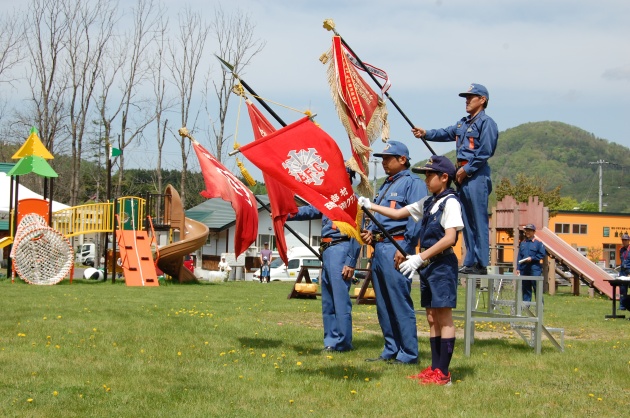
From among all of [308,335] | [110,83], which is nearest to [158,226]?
[110,83]

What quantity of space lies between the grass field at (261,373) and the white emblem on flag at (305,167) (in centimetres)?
170

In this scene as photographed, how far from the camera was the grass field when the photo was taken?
5883 millimetres

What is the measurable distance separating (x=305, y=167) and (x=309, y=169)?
39 millimetres

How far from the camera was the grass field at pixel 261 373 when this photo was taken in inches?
232

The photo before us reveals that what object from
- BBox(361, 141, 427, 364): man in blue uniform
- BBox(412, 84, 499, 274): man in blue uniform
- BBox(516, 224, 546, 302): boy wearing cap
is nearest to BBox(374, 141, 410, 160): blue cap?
BBox(361, 141, 427, 364): man in blue uniform

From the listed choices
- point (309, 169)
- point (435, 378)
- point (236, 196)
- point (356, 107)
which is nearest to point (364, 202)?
point (309, 169)

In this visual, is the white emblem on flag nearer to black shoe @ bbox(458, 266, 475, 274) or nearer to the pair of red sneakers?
the pair of red sneakers

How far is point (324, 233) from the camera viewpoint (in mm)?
9094

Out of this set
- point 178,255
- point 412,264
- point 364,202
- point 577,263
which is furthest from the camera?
point 577,263

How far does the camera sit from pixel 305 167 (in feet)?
23.5

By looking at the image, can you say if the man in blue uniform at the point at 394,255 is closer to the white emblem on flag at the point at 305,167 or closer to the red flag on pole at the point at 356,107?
the red flag on pole at the point at 356,107

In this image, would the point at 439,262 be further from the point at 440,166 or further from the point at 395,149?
the point at 395,149

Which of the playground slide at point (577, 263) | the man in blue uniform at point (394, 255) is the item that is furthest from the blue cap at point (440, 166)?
the playground slide at point (577, 263)

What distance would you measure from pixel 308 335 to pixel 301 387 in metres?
3.64
